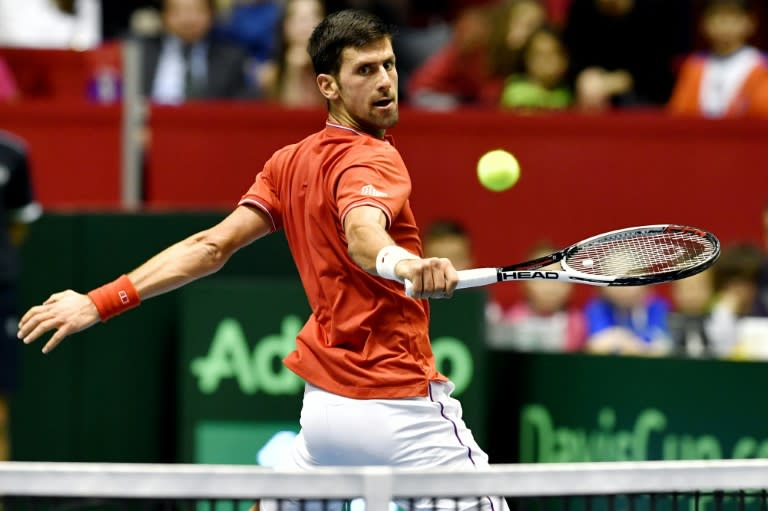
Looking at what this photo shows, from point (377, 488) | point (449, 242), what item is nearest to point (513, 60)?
point (449, 242)

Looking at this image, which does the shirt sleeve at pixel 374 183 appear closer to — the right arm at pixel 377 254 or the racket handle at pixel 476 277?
the right arm at pixel 377 254

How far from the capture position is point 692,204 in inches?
364

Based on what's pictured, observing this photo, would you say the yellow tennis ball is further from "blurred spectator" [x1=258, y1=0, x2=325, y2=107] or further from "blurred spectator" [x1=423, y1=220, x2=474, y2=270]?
"blurred spectator" [x1=258, y1=0, x2=325, y2=107]

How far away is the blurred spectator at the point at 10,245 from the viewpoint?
24.1ft

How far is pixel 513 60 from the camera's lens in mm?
9742

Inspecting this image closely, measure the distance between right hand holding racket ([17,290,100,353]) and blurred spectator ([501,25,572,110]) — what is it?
5.55m

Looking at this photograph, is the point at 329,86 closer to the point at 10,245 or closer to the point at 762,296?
the point at 10,245

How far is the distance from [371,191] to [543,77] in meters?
5.70

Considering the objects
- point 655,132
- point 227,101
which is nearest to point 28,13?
point 227,101

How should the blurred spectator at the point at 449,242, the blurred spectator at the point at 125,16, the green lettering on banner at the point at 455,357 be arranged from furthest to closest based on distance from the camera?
1. the blurred spectator at the point at 125,16
2. the blurred spectator at the point at 449,242
3. the green lettering on banner at the point at 455,357

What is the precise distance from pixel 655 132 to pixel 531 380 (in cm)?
266

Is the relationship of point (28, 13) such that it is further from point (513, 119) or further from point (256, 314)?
point (256, 314)

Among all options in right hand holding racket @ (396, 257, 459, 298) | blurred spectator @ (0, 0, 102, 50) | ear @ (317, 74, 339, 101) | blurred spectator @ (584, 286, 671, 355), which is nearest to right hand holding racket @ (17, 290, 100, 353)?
ear @ (317, 74, 339, 101)

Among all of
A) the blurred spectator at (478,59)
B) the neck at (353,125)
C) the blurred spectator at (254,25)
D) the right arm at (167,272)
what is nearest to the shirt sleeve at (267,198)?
the right arm at (167,272)
